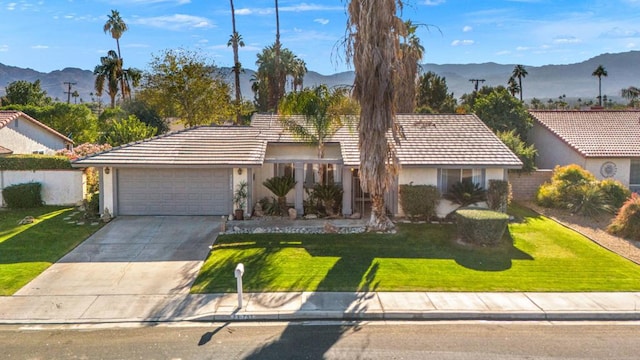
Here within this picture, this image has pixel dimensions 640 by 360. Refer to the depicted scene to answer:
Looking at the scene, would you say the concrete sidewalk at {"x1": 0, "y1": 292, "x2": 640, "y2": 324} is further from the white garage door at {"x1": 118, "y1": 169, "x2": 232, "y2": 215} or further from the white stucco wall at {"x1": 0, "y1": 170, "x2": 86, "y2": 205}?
the white stucco wall at {"x1": 0, "y1": 170, "x2": 86, "y2": 205}

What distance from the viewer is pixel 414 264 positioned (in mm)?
13391

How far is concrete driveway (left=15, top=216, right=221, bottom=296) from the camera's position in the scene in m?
11.6

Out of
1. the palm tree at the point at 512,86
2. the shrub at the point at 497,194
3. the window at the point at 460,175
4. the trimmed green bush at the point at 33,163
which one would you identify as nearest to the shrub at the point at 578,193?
the shrub at the point at 497,194

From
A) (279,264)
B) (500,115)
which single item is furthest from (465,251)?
(500,115)

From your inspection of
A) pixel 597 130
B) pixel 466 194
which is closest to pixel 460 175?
pixel 466 194

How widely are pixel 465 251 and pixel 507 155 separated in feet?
19.1

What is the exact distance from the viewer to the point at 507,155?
61.1 ft

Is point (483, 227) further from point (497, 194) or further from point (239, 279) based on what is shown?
point (239, 279)

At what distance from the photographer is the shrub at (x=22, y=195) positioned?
19703 millimetres

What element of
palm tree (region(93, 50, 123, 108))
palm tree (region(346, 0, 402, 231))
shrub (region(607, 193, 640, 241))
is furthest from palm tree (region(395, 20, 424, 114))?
palm tree (region(93, 50, 123, 108))

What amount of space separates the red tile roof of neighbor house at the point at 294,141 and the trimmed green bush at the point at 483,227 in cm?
323

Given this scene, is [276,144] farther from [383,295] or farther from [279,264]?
[383,295]

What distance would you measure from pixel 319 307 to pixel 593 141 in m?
21.2

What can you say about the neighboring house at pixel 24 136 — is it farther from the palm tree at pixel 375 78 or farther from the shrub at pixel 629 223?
the shrub at pixel 629 223
